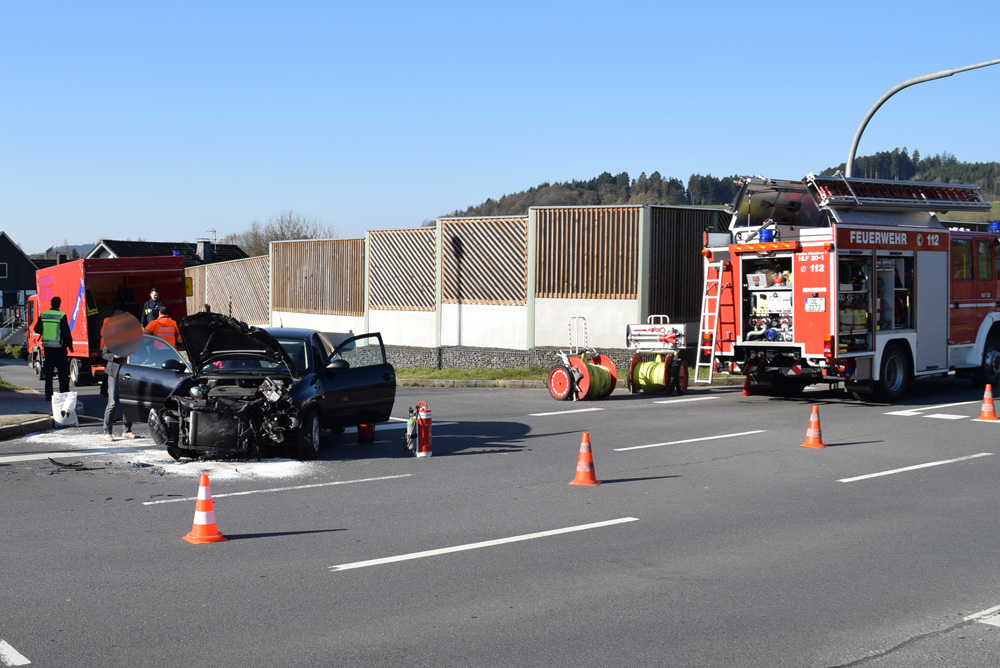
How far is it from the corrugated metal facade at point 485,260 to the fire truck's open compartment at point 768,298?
8004 mm

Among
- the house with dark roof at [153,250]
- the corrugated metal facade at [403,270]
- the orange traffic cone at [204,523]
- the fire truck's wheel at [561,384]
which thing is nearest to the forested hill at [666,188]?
the house with dark roof at [153,250]

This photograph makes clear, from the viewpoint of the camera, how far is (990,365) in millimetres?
19578

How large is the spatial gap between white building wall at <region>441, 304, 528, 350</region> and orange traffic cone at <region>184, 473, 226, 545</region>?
1703 cm

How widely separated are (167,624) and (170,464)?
5.99 meters

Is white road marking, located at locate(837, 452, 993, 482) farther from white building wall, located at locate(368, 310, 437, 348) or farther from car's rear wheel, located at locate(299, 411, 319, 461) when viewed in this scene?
white building wall, located at locate(368, 310, 437, 348)

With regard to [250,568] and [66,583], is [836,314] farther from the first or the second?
[66,583]

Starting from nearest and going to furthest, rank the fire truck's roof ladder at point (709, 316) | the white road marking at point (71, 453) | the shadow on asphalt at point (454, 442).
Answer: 1. the white road marking at point (71, 453)
2. the shadow on asphalt at point (454, 442)
3. the fire truck's roof ladder at point (709, 316)

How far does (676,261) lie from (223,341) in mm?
13795

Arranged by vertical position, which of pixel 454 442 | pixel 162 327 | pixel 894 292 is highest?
pixel 894 292

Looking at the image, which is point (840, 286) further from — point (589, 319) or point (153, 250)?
point (153, 250)

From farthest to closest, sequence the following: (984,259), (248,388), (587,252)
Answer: (587,252)
(984,259)
(248,388)

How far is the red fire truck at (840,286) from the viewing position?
54.0ft

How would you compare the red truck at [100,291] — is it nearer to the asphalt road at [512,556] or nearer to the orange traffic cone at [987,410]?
the asphalt road at [512,556]

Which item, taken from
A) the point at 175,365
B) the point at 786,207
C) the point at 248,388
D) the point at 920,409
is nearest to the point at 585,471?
the point at 248,388
